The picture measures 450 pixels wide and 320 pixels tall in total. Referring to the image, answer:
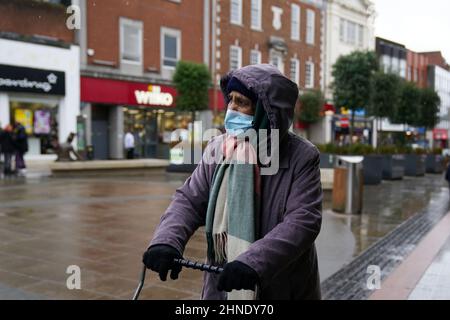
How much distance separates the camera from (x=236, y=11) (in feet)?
12.1

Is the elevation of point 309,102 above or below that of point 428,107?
below

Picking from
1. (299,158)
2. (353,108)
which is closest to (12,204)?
(299,158)

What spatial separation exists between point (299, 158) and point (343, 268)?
371 cm

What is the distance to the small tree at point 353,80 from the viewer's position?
16641mm

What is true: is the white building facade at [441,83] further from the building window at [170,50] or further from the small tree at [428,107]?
the building window at [170,50]

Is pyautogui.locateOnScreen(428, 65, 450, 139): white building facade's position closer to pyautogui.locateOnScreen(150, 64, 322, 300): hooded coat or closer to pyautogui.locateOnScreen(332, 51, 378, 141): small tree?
pyautogui.locateOnScreen(332, 51, 378, 141): small tree

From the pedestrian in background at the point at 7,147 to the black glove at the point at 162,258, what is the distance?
14.4m

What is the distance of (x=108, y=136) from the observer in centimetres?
2236

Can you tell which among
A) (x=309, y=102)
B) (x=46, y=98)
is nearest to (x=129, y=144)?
(x=46, y=98)

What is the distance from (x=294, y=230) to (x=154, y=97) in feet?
70.3

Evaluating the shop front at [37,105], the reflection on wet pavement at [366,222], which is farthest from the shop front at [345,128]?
the shop front at [37,105]

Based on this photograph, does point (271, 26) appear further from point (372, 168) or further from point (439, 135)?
point (439, 135)

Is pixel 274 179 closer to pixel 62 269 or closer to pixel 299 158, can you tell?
pixel 299 158

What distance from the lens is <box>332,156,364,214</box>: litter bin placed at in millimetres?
9048
